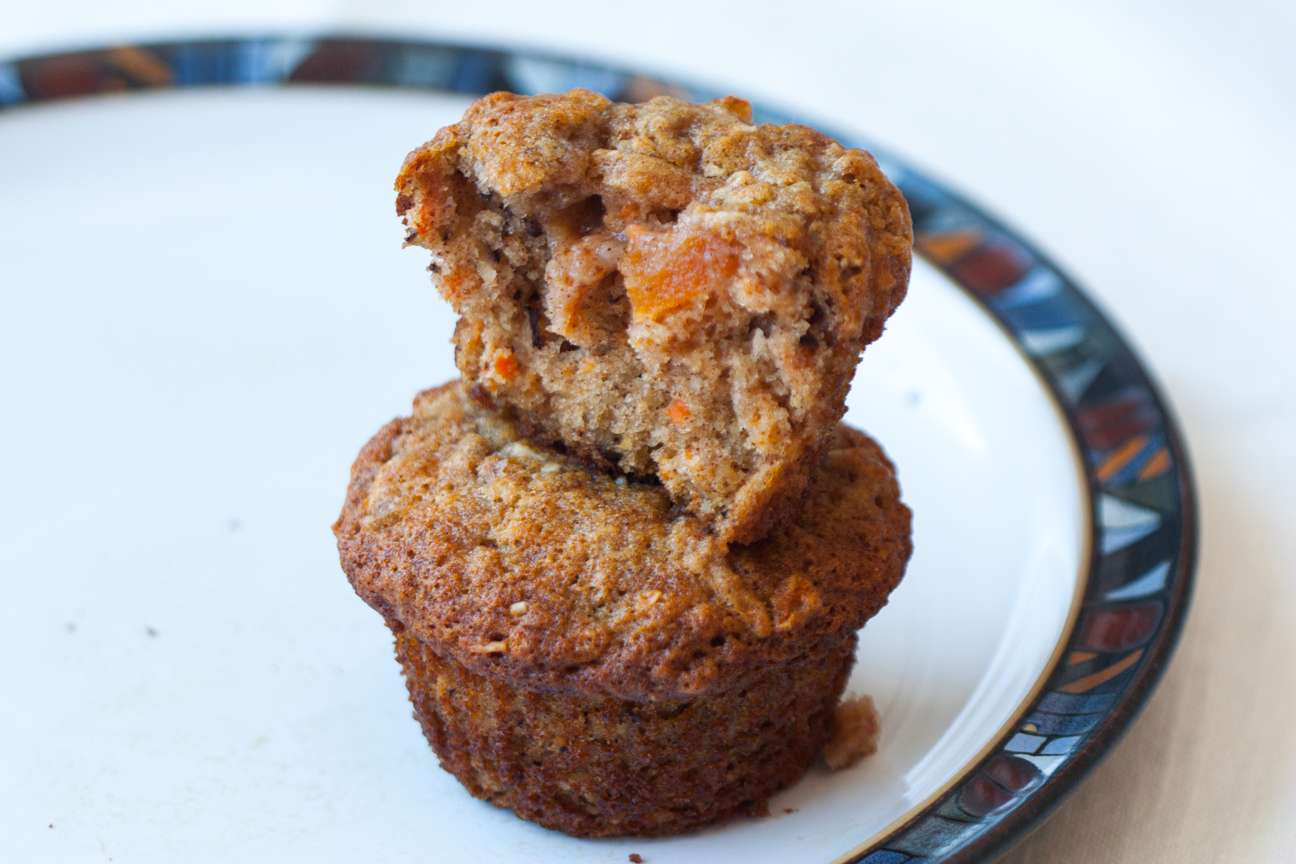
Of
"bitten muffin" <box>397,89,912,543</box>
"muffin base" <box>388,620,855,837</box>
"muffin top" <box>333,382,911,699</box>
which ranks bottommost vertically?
"muffin base" <box>388,620,855,837</box>

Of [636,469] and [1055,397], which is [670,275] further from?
[1055,397]

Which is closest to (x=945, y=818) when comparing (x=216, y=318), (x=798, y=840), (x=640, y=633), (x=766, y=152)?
(x=798, y=840)

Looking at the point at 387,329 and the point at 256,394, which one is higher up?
the point at 387,329

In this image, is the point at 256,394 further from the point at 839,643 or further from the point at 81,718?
the point at 839,643

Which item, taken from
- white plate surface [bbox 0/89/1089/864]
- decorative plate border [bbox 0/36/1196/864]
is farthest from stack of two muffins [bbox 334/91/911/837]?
decorative plate border [bbox 0/36/1196/864]

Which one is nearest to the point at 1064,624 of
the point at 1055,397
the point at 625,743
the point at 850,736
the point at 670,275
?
the point at 850,736

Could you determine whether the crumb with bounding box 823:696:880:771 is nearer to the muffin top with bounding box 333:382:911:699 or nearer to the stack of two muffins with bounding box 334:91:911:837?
the stack of two muffins with bounding box 334:91:911:837
